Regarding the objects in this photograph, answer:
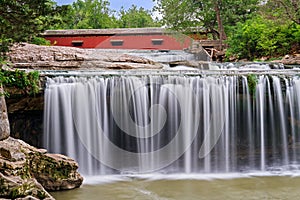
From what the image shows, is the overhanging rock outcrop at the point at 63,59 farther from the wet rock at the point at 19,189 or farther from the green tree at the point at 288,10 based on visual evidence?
the green tree at the point at 288,10

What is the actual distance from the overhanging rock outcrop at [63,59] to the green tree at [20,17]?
5061mm

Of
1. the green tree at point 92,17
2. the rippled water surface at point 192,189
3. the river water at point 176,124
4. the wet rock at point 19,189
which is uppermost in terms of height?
the green tree at point 92,17

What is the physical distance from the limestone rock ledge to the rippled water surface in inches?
10.2

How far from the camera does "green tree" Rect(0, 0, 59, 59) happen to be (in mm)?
7414

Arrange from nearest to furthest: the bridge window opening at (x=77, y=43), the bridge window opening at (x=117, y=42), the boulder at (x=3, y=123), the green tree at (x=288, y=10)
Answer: the boulder at (x=3, y=123), the green tree at (x=288, y=10), the bridge window opening at (x=77, y=43), the bridge window opening at (x=117, y=42)

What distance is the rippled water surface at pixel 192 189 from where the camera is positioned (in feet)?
23.4

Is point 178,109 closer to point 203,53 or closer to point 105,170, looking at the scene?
point 105,170

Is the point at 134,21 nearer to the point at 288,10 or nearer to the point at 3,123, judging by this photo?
the point at 288,10

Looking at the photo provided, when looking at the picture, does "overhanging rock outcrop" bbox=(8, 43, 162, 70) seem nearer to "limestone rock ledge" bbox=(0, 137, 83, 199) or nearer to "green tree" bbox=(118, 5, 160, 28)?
"limestone rock ledge" bbox=(0, 137, 83, 199)

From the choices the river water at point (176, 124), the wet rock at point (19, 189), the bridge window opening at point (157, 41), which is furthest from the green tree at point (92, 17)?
the wet rock at point (19, 189)

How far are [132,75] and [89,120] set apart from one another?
151cm

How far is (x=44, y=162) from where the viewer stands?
732 centimetres

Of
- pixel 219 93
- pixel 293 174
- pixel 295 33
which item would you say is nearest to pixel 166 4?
pixel 295 33

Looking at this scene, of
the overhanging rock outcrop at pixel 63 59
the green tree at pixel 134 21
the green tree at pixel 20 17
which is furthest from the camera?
the green tree at pixel 134 21
